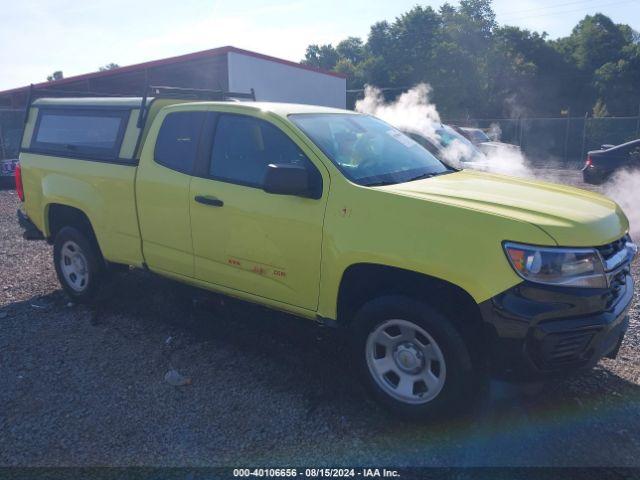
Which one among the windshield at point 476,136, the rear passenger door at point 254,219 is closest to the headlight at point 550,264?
the rear passenger door at point 254,219

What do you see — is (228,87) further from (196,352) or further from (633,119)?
(633,119)

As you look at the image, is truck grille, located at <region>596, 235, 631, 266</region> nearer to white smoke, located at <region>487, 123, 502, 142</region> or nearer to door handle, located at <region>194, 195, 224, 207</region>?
door handle, located at <region>194, 195, 224, 207</region>

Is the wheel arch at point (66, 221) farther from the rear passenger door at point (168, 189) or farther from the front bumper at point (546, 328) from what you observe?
the front bumper at point (546, 328)

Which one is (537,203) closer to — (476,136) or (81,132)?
(81,132)

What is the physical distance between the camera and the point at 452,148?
34.0 ft

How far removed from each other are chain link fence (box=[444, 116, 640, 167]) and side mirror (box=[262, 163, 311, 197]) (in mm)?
23555

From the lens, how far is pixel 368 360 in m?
3.52

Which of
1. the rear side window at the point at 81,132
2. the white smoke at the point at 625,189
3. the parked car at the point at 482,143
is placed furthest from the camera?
the parked car at the point at 482,143

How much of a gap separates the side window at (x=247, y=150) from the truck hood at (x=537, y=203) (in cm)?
84

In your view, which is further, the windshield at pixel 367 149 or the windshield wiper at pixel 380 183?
the windshield at pixel 367 149

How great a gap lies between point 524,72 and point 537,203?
42170 mm

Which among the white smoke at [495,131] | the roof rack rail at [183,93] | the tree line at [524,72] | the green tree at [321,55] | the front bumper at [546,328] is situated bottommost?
the front bumper at [546,328]

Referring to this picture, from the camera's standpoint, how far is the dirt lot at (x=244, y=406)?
316 centimetres

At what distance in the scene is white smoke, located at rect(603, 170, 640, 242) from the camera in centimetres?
994
